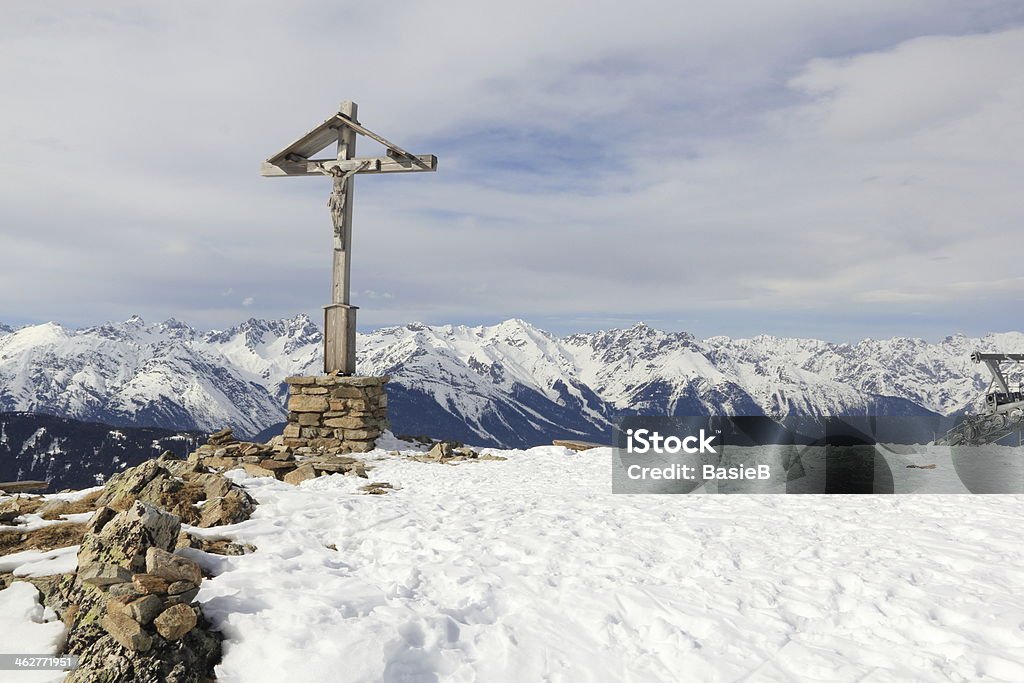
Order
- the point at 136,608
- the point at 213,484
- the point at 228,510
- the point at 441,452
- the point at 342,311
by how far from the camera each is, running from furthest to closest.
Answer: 1. the point at 342,311
2. the point at 441,452
3. the point at 213,484
4. the point at 228,510
5. the point at 136,608

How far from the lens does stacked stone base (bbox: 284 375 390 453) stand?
17.0m

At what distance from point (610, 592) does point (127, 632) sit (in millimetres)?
4506

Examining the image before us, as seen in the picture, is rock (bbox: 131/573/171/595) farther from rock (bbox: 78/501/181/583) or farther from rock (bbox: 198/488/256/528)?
rock (bbox: 198/488/256/528)

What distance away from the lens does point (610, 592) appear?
7.02m

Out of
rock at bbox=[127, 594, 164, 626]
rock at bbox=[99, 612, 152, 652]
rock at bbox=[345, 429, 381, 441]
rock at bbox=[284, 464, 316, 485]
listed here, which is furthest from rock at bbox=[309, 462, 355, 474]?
rock at bbox=[99, 612, 152, 652]

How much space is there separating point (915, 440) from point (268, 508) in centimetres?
1695

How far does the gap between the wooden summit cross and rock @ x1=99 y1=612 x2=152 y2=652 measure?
41.4ft

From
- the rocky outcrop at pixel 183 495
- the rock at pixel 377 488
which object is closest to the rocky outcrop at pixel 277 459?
the rock at pixel 377 488

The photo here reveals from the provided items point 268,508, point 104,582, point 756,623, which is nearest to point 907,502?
point 756,623

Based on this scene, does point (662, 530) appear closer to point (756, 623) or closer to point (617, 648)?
point (756, 623)

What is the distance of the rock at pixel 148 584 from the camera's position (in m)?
5.44

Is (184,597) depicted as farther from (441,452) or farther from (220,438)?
(220,438)

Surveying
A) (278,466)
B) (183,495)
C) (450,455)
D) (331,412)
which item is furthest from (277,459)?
(183,495)

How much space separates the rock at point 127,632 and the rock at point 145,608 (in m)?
0.04
